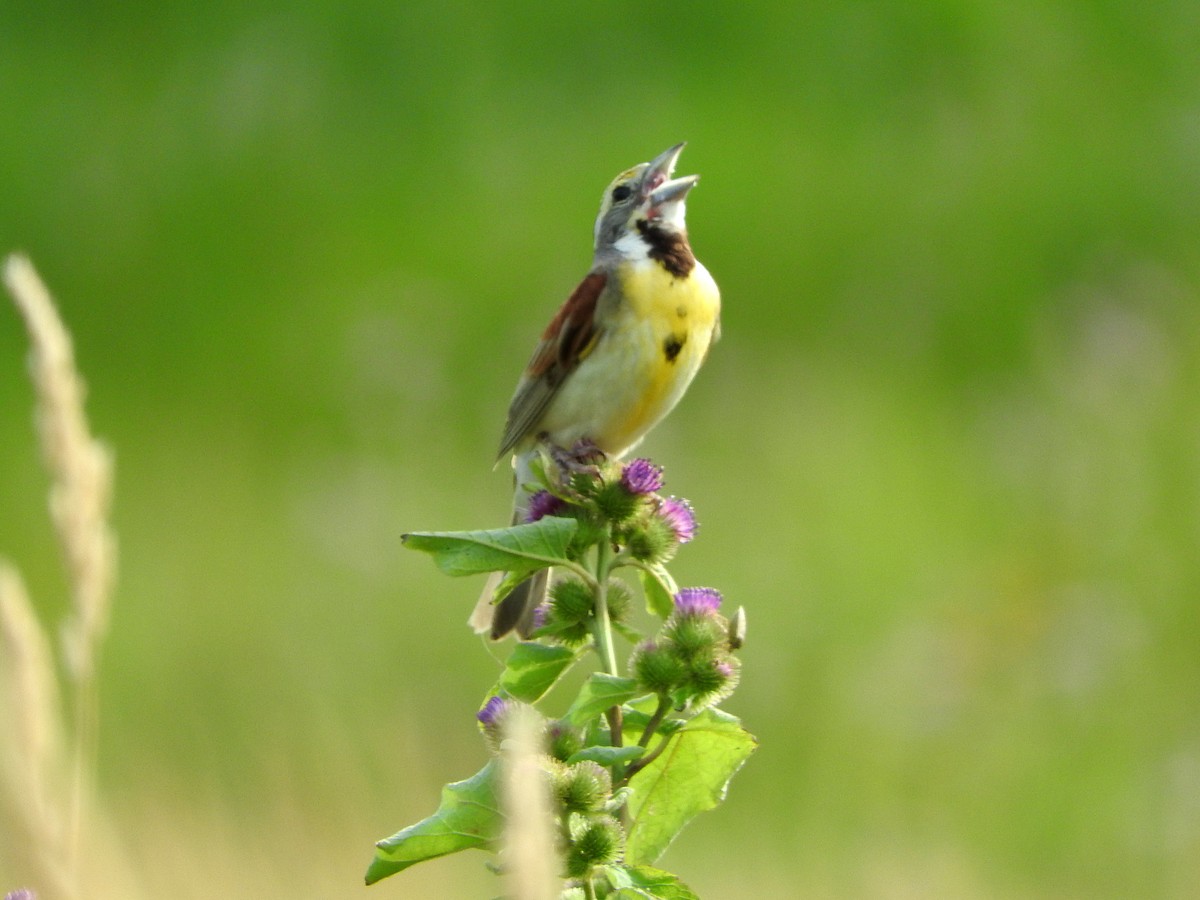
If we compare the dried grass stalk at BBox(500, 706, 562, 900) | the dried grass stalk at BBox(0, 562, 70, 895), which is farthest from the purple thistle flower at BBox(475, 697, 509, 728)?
the dried grass stalk at BBox(500, 706, 562, 900)

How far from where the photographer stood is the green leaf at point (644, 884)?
1704 millimetres

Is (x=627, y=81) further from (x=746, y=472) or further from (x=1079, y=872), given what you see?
(x=1079, y=872)

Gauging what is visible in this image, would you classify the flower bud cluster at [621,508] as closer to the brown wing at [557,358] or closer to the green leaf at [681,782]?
the green leaf at [681,782]

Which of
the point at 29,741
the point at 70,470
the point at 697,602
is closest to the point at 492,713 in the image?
the point at 697,602

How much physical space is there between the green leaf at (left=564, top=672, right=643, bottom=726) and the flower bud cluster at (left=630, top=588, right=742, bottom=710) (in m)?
0.06

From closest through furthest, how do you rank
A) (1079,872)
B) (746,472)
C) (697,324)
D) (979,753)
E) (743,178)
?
(697,324) → (1079,872) → (979,753) → (746,472) → (743,178)

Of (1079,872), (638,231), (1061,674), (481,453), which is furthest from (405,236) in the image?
→ (638,231)

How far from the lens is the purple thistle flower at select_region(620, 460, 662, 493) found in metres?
2.26

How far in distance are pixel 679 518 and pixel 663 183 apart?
1660mm

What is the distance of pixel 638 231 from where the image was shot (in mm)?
3904

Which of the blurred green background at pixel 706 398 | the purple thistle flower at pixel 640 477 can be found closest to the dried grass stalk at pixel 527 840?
the purple thistle flower at pixel 640 477

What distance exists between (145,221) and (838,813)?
8.20 m

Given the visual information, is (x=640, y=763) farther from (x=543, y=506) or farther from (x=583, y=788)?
(x=543, y=506)

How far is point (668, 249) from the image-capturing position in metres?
3.84
